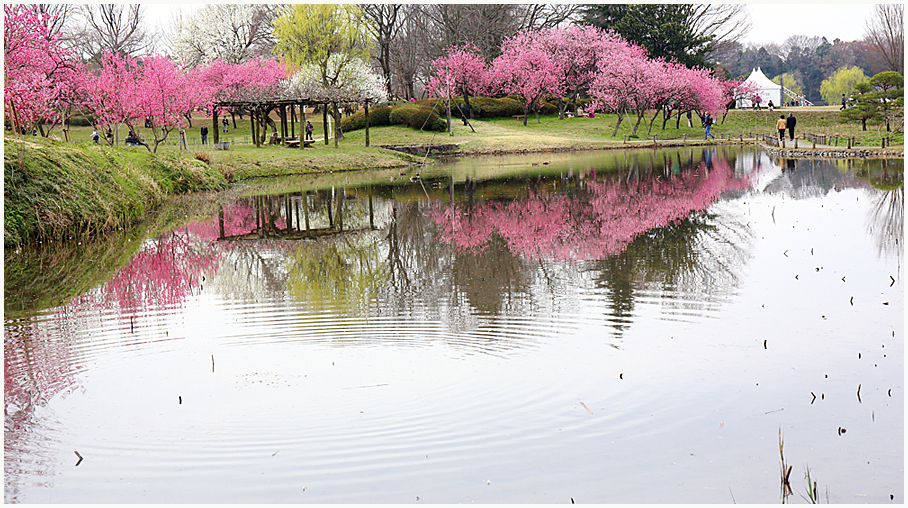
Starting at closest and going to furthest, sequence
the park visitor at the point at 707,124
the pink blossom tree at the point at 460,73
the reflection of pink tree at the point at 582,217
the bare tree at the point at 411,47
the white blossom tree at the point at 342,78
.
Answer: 1. the reflection of pink tree at the point at 582,217
2. the white blossom tree at the point at 342,78
3. the park visitor at the point at 707,124
4. the pink blossom tree at the point at 460,73
5. the bare tree at the point at 411,47

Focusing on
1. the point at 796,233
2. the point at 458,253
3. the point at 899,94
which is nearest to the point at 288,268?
the point at 458,253

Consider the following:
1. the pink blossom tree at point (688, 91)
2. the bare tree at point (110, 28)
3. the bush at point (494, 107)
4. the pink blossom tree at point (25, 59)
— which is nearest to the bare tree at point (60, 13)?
the bare tree at point (110, 28)

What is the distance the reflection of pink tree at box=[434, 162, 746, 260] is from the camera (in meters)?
12.1

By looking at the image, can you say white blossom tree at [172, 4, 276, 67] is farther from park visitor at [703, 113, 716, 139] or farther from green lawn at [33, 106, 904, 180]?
park visitor at [703, 113, 716, 139]

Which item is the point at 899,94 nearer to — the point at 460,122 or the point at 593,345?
the point at 460,122

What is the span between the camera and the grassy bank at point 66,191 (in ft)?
44.1

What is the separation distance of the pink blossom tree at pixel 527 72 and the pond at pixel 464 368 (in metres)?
40.8

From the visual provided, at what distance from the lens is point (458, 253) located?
11695 millimetres

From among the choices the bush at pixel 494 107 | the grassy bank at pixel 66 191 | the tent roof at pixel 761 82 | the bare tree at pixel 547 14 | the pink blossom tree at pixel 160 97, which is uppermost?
the bare tree at pixel 547 14

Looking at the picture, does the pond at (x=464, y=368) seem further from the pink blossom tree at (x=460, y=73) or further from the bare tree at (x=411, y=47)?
the bare tree at (x=411, y=47)

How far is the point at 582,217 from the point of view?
15.3 meters

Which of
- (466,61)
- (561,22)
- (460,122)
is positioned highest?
(561,22)

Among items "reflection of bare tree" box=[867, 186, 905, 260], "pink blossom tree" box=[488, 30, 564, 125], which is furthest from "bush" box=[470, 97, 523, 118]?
"reflection of bare tree" box=[867, 186, 905, 260]

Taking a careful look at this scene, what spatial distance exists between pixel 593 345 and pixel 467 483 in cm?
269
